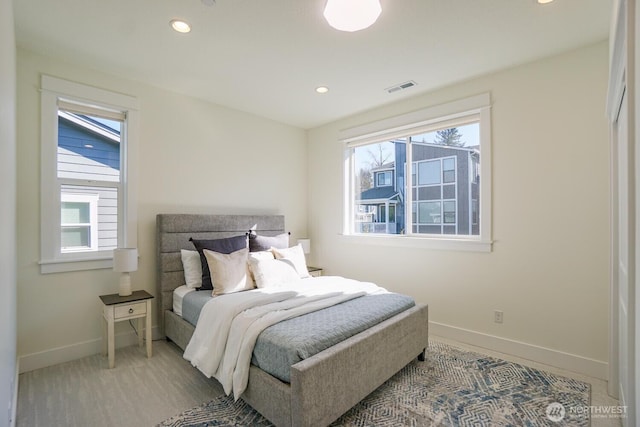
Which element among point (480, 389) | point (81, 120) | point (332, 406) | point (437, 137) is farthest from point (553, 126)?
point (81, 120)

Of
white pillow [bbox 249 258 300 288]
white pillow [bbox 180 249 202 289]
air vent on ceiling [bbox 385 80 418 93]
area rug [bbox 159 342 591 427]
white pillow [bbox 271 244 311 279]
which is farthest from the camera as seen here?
white pillow [bbox 271 244 311 279]

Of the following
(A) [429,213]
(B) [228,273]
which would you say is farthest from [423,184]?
(B) [228,273]

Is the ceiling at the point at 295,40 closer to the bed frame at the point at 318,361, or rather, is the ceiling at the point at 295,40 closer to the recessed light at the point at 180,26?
the recessed light at the point at 180,26

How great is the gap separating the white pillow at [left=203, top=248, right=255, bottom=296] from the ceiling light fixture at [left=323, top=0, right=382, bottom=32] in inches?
84.9

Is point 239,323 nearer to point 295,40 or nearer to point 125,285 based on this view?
point 125,285

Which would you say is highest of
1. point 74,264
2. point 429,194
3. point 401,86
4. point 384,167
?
point 401,86

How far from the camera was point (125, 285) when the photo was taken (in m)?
2.95

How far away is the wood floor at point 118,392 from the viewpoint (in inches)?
80.9

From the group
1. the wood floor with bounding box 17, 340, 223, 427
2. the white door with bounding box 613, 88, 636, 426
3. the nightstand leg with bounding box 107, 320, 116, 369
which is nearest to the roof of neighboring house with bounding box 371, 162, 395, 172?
the white door with bounding box 613, 88, 636, 426

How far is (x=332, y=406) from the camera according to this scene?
185cm

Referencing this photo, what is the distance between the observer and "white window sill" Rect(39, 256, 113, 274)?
2734mm

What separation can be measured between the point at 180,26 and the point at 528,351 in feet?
12.9

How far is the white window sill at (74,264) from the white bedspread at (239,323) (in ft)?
4.21

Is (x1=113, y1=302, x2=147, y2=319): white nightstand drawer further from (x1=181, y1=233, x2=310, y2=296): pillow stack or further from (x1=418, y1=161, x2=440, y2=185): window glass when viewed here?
(x1=418, y1=161, x2=440, y2=185): window glass
